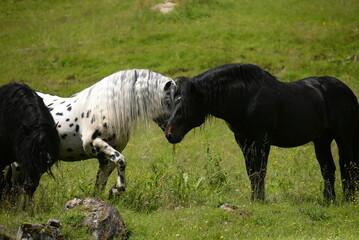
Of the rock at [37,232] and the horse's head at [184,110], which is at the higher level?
the horse's head at [184,110]

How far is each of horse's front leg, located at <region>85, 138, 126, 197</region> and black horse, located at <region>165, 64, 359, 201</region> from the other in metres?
0.92

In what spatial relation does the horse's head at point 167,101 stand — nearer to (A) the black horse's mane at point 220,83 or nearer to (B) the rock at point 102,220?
(A) the black horse's mane at point 220,83

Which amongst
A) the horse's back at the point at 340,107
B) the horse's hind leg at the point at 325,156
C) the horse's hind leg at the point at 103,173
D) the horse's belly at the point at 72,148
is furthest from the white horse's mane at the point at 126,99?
the horse's hind leg at the point at 325,156

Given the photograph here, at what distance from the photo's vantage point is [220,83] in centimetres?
929

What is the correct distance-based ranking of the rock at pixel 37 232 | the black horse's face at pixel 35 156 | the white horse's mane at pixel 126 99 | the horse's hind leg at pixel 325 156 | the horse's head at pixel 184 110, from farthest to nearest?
the horse's hind leg at pixel 325 156
the white horse's mane at pixel 126 99
the horse's head at pixel 184 110
the black horse's face at pixel 35 156
the rock at pixel 37 232

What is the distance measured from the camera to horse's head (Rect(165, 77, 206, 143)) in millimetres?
9016

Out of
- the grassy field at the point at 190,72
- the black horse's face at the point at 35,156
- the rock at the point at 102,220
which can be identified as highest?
the black horse's face at the point at 35,156

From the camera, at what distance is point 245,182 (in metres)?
11.0

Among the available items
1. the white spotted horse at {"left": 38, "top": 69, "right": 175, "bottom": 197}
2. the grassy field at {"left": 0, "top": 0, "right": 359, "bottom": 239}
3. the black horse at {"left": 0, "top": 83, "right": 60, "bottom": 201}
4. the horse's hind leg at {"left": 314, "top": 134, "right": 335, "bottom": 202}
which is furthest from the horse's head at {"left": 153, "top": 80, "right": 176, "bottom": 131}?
the horse's hind leg at {"left": 314, "top": 134, "right": 335, "bottom": 202}

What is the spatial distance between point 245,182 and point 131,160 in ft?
13.3

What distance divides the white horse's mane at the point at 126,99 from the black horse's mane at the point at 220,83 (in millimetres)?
415

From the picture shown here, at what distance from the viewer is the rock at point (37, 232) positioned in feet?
20.8

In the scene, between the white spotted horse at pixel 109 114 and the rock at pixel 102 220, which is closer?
the rock at pixel 102 220

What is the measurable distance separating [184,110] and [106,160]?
1579 millimetres
